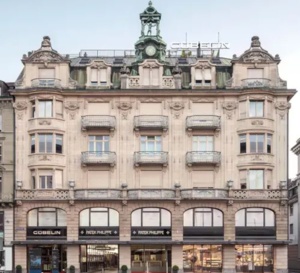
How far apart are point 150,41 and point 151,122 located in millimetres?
9186

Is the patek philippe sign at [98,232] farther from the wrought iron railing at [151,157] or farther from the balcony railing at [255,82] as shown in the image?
the balcony railing at [255,82]

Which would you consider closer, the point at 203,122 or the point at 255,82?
the point at 203,122

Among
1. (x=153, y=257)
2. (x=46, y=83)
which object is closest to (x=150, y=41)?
(x=46, y=83)

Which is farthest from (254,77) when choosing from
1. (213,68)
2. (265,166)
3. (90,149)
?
(90,149)

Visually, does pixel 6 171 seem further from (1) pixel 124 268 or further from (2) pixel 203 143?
(2) pixel 203 143

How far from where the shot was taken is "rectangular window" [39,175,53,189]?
63594mm

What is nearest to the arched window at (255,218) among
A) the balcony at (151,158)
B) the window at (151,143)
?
the balcony at (151,158)

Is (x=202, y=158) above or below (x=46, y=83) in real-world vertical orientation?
below

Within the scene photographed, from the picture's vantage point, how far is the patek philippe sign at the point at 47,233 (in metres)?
62.6

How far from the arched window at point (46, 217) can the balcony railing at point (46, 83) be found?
12.4 m

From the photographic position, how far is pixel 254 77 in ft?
214

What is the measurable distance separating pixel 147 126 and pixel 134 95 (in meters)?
3.49

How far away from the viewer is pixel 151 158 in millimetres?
64062

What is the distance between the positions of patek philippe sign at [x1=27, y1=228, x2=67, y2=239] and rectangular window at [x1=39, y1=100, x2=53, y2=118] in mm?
11289
